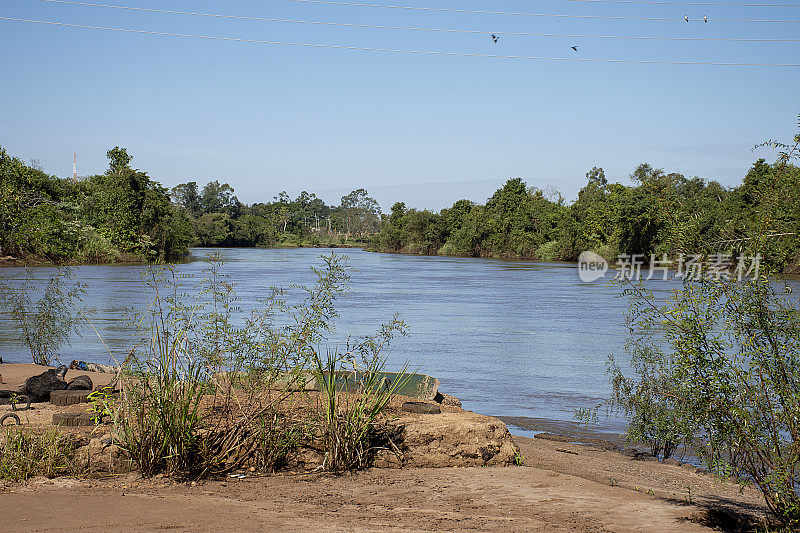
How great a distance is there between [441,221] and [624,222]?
43.9 m

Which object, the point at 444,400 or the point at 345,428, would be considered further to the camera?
the point at 444,400

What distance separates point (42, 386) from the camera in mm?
8867

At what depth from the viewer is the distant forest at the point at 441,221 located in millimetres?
5988

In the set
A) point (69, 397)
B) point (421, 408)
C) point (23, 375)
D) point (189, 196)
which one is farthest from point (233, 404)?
point (189, 196)

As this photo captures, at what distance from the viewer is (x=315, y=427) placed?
688 centimetres

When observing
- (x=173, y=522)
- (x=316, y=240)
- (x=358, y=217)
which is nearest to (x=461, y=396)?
(x=173, y=522)

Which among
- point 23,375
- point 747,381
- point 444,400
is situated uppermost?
point 747,381

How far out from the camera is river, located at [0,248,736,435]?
13.6 m

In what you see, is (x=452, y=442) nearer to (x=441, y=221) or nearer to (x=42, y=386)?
(x=42, y=386)

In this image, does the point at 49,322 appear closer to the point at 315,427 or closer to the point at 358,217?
the point at 315,427

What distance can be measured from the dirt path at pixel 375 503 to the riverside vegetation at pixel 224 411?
0.25 metres

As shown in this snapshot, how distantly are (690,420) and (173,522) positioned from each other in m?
3.97

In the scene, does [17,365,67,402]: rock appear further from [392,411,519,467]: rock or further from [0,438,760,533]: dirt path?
[392,411,519,467]: rock

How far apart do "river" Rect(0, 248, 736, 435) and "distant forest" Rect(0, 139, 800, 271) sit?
310 cm
